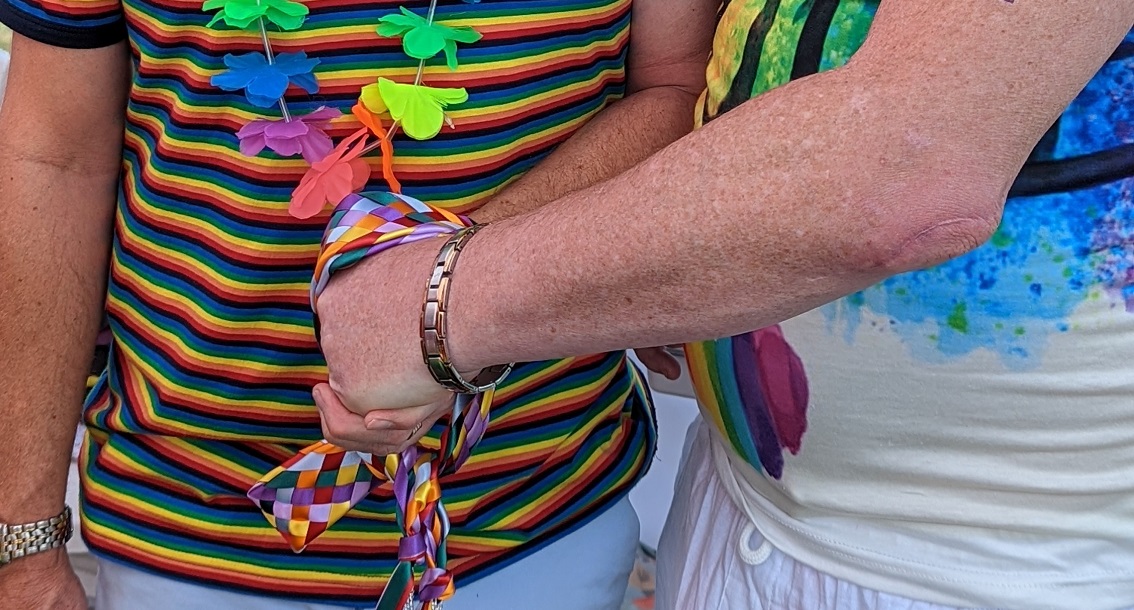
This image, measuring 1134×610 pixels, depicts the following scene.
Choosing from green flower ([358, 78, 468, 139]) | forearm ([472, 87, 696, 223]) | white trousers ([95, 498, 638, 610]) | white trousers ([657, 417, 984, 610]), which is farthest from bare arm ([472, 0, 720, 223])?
white trousers ([95, 498, 638, 610])

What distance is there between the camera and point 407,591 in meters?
0.93

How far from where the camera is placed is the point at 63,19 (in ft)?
3.30

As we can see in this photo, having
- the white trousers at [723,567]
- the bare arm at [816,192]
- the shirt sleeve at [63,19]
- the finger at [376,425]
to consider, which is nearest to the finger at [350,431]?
the finger at [376,425]

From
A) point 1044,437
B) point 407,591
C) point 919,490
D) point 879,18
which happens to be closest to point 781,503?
point 919,490

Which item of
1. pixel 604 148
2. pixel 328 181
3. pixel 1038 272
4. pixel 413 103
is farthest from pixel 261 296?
pixel 1038 272

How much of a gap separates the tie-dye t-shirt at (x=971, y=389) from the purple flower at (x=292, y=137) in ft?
1.27

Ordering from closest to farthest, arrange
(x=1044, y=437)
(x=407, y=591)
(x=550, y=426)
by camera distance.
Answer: (x=1044, y=437) → (x=407, y=591) → (x=550, y=426)

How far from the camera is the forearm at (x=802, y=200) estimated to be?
599 mm

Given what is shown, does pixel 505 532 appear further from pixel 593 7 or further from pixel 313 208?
pixel 593 7

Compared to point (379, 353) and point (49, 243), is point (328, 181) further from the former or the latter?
point (49, 243)

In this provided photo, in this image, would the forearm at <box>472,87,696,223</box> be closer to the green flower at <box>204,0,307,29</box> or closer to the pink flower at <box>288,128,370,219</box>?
A: the pink flower at <box>288,128,370,219</box>

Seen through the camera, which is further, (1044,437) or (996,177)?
(1044,437)

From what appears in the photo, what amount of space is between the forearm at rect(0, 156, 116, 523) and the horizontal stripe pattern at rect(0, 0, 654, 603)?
0.03m

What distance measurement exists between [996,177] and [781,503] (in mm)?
422
